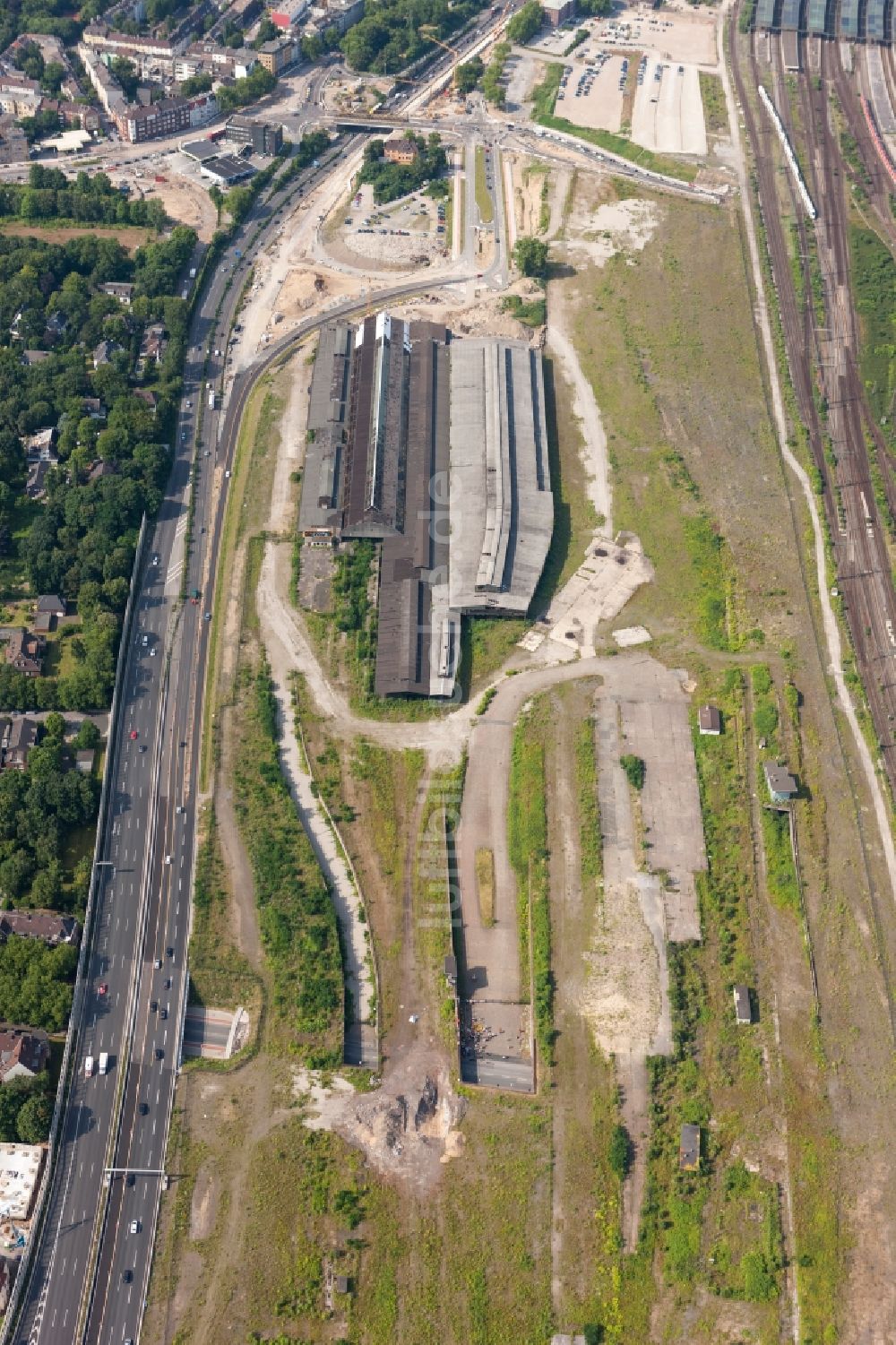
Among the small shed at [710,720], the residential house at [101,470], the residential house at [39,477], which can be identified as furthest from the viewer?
the residential house at [39,477]

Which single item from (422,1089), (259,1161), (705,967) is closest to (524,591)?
(705,967)

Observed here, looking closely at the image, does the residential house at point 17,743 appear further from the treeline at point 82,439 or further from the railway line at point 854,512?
the railway line at point 854,512

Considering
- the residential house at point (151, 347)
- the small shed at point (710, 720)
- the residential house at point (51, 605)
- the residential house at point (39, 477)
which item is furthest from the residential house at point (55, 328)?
the small shed at point (710, 720)

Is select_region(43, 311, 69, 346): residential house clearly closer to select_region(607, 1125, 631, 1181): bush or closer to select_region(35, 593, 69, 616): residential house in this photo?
select_region(35, 593, 69, 616): residential house

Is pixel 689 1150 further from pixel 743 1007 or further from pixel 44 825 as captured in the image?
pixel 44 825

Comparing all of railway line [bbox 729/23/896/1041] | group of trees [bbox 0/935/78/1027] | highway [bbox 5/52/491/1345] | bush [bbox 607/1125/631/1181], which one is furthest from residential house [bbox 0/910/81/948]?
railway line [bbox 729/23/896/1041]
